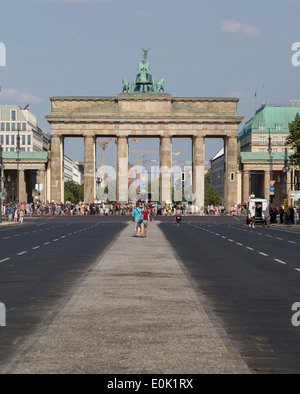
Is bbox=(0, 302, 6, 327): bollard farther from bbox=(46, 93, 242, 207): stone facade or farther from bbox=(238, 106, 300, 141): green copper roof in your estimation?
bbox=(238, 106, 300, 141): green copper roof

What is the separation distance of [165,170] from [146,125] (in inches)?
301

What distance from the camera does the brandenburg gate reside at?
122 meters

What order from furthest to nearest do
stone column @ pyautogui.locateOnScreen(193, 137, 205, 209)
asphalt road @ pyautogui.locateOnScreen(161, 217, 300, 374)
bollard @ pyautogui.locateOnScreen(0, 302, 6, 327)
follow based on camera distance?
stone column @ pyautogui.locateOnScreen(193, 137, 205, 209) < bollard @ pyautogui.locateOnScreen(0, 302, 6, 327) < asphalt road @ pyautogui.locateOnScreen(161, 217, 300, 374)

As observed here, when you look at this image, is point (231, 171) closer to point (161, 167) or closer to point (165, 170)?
point (165, 170)

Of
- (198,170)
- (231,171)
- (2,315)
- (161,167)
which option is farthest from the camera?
(231,171)

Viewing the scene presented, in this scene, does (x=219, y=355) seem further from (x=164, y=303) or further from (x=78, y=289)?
(x=78, y=289)

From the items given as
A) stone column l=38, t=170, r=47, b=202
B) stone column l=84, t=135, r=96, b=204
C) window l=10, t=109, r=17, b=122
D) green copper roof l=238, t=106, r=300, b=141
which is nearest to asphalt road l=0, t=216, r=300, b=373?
stone column l=84, t=135, r=96, b=204

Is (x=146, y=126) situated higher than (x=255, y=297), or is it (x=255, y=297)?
(x=146, y=126)

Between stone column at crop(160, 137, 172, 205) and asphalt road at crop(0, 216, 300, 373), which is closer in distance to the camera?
asphalt road at crop(0, 216, 300, 373)

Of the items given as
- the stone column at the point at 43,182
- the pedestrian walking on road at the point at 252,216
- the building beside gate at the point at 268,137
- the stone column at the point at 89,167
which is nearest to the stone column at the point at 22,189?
the stone column at the point at 43,182

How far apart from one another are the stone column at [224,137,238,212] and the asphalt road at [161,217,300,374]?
3667 inches

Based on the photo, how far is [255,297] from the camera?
1550 centimetres

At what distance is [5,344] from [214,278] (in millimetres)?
9680

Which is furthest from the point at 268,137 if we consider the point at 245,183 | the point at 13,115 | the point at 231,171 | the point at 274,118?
the point at 13,115
